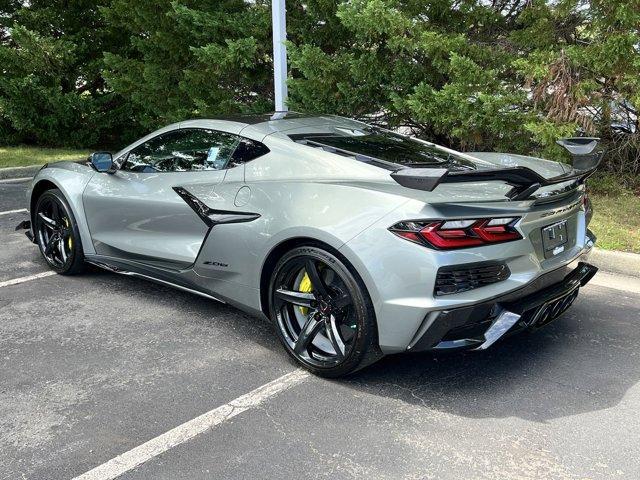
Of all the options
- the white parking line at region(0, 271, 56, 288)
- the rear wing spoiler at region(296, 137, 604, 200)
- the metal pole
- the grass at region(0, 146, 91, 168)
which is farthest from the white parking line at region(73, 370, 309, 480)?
the grass at region(0, 146, 91, 168)

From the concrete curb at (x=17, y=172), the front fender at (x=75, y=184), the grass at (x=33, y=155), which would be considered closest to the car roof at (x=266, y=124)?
the front fender at (x=75, y=184)

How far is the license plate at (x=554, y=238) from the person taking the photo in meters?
3.22

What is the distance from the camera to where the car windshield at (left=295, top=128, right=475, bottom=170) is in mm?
3643

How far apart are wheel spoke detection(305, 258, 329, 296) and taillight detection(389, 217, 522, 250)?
0.52m

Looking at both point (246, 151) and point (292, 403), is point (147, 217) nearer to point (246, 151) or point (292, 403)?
point (246, 151)

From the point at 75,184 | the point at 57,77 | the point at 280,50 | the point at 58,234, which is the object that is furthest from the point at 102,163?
the point at 57,77

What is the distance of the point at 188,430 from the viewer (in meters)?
2.88

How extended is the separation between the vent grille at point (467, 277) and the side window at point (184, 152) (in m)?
1.65

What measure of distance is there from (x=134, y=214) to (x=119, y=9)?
26.0 ft

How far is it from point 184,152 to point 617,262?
3.65m

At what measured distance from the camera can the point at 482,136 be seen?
7.89 meters

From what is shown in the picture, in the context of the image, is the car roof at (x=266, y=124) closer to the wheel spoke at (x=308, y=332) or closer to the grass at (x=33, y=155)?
the wheel spoke at (x=308, y=332)

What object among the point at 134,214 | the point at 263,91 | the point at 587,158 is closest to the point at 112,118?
the point at 263,91

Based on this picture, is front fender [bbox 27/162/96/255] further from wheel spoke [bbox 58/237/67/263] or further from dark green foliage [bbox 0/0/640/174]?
dark green foliage [bbox 0/0/640/174]
